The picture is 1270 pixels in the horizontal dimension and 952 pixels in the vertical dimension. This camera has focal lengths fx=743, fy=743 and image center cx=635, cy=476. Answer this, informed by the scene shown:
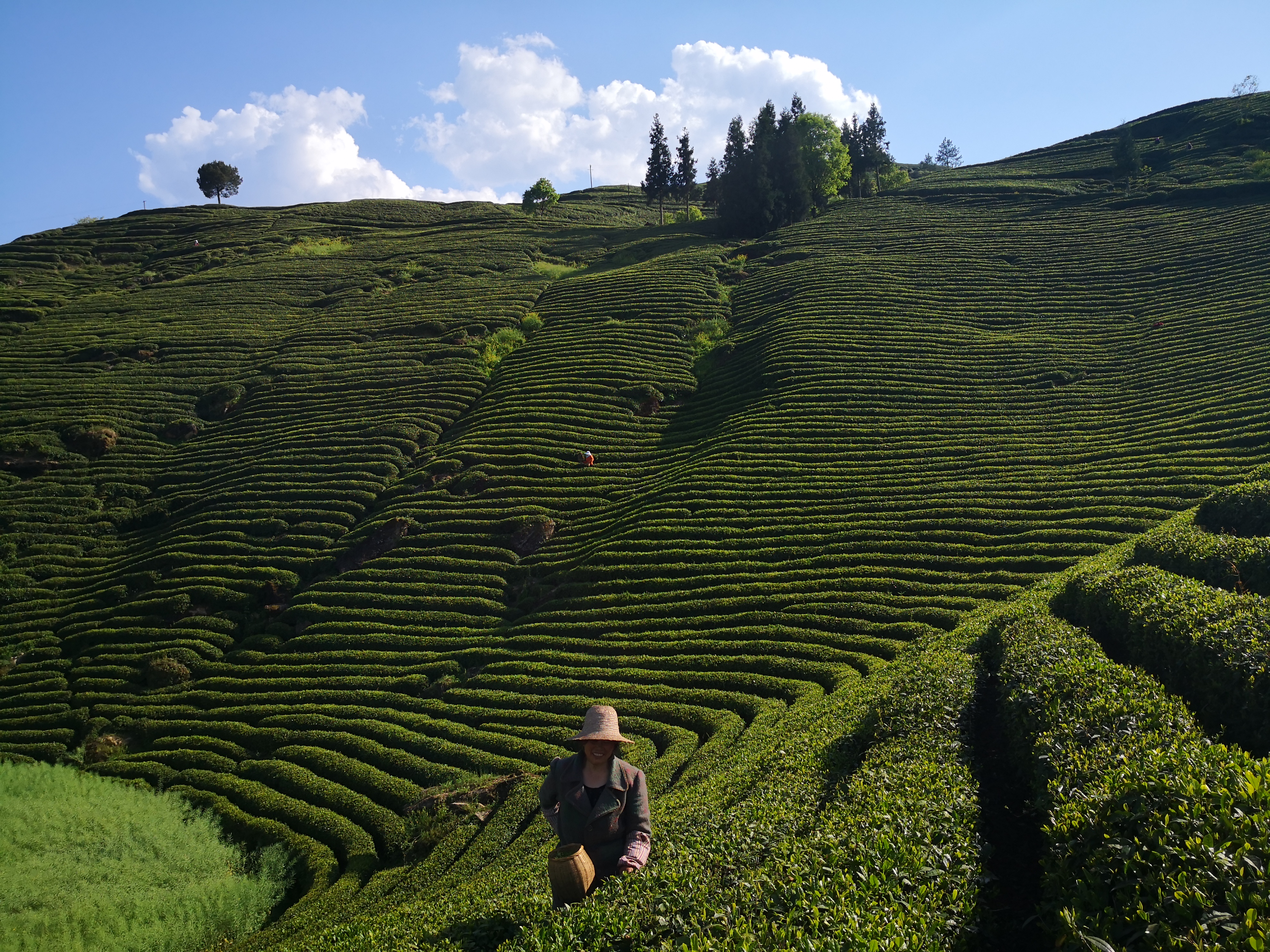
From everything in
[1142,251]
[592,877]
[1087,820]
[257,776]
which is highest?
[1142,251]

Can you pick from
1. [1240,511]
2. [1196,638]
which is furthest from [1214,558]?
[1196,638]

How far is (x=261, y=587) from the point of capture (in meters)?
29.4

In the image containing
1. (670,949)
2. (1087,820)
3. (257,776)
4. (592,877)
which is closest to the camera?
(670,949)

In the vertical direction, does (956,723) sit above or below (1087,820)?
below

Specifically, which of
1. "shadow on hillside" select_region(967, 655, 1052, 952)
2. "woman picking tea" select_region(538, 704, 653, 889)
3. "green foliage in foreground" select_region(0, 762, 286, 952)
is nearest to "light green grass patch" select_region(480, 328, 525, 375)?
"green foliage in foreground" select_region(0, 762, 286, 952)

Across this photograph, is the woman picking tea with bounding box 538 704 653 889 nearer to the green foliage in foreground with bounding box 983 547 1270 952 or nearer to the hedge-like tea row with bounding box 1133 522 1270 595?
the green foliage in foreground with bounding box 983 547 1270 952

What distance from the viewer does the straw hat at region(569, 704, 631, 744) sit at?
652 cm

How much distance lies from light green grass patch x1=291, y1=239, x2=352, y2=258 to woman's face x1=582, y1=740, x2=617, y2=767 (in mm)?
80723

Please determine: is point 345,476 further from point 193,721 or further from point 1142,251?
point 1142,251

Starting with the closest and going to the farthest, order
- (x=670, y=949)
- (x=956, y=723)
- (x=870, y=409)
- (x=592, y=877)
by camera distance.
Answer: (x=670, y=949)
(x=592, y=877)
(x=956, y=723)
(x=870, y=409)

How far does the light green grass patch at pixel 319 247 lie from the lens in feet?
258

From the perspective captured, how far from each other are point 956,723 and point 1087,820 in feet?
14.8

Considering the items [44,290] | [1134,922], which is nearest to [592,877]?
[1134,922]

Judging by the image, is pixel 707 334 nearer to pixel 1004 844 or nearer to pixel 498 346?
pixel 498 346
